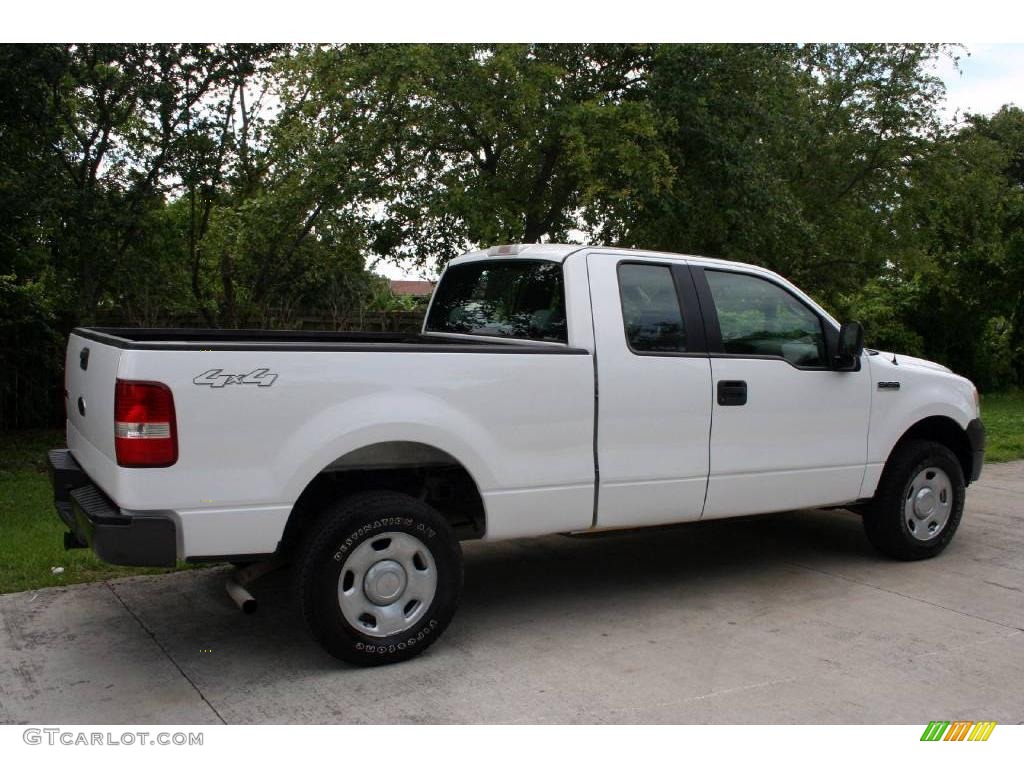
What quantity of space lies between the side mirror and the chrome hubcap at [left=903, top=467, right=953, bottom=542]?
3.22 feet

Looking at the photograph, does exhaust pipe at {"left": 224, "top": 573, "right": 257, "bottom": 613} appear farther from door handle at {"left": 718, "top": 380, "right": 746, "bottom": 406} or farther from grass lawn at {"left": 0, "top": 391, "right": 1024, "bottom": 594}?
door handle at {"left": 718, "top": 380, "right": 746, "bottom": 406}

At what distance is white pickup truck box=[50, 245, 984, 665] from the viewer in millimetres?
4148

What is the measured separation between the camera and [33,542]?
666cm

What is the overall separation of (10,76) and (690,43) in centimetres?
663

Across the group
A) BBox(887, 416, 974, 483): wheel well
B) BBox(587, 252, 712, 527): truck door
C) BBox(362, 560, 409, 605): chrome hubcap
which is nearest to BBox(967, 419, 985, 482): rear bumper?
BBox(887, 416, 974, 483): wheel well

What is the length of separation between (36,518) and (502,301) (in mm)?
4192

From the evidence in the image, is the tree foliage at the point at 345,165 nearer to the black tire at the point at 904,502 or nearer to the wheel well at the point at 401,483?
the black tire at the point at 904,502

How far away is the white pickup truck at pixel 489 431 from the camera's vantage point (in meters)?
4.15

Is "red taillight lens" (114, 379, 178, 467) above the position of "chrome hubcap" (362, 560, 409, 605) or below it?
above

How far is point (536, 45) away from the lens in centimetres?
1087

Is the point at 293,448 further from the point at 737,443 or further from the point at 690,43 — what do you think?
the point at 690,43

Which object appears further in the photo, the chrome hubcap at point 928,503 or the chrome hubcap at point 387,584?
the chrome hubcap at point 928,503
